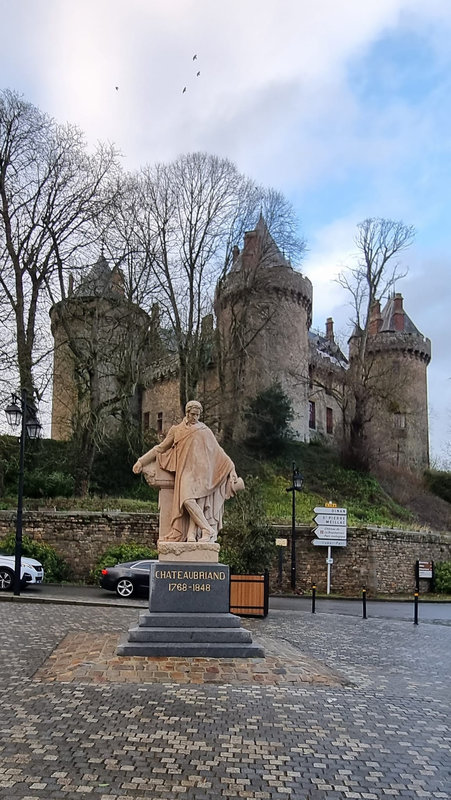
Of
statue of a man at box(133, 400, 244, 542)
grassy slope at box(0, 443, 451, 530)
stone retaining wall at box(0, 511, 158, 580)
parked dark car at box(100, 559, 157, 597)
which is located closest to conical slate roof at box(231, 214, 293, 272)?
grassy slope at box(0, 443, 451, 530)

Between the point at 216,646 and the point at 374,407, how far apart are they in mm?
33736

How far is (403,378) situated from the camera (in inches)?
Result: 1823

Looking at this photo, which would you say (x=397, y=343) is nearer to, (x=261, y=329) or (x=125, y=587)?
(x=261, y=329)

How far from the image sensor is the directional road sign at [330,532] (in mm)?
24047

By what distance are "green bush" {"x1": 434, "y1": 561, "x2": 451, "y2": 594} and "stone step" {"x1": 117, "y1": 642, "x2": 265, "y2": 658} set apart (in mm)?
19262

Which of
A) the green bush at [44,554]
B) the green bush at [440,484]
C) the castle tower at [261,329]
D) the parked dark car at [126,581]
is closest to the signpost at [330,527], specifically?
the parked dark car at [126,581]

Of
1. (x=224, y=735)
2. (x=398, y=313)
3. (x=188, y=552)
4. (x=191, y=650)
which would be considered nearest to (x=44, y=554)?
(x=188, y=552)

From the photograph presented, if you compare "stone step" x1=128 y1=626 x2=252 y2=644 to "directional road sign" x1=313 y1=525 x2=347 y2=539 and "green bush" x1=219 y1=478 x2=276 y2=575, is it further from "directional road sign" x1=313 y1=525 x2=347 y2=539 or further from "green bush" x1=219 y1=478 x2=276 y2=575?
"directional road sign" x1=313 y1=525 x2=347 y2=539

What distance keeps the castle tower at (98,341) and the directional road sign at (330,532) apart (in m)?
9.89

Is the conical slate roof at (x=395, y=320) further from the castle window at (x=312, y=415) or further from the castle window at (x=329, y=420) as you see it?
the castle window at (x=312, y=415)

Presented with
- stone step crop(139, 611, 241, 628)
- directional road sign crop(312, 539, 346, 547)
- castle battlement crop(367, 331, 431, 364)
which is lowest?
directional road sign crop(312, 539, 346, 547)

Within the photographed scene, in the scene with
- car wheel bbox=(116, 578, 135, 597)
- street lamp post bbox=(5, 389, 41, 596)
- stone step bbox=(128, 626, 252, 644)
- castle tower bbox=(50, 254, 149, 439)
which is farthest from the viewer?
castle tower bbox=(50, 254, 149, 439)

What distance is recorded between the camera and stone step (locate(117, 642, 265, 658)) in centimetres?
812

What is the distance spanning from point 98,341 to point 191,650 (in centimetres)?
2157
